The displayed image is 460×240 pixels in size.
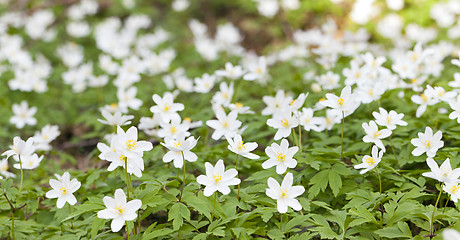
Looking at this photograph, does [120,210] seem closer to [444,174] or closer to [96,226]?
[96,226]

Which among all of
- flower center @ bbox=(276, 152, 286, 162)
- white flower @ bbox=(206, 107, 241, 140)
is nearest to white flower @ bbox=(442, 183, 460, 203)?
flower center @ bbox=(276, 152, 286, 162)

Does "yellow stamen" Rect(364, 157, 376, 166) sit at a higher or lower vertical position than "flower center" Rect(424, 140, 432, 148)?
lower

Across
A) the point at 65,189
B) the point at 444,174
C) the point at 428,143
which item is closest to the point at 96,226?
the point at 65,189

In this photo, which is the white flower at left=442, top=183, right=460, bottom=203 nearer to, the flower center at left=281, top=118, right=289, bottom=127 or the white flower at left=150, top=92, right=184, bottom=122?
the flower center at left=281, top=118, right=289, bottom=127

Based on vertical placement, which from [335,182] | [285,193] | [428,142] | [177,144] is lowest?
[335,182]

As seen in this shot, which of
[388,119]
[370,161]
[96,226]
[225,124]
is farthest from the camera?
[225,124]

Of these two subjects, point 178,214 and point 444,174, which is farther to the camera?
point 178,214
